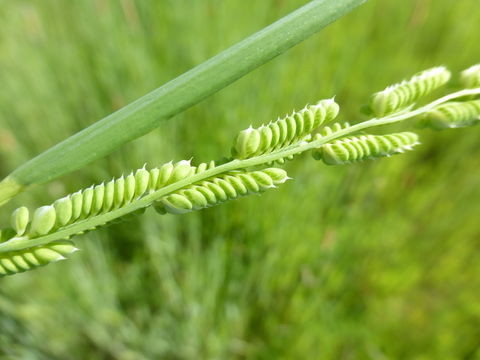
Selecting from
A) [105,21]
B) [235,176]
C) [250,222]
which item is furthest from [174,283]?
[235,176]

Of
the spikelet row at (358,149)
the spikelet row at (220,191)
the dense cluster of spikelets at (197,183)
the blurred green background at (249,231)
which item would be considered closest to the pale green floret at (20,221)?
the dense cluster of spikelets at (197,183)

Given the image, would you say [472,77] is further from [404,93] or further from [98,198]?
[98,198]

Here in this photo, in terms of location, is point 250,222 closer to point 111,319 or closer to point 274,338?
point 274,338

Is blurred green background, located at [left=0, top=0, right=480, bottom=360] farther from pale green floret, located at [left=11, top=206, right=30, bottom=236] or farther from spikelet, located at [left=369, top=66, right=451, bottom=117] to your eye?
pale green floret, located at [left=11, top=206, right=30, bottom=236]

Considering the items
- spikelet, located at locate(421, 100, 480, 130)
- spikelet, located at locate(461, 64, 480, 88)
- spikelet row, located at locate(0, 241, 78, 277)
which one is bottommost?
spikelet row, located at locate(0, 241, 78, 277)

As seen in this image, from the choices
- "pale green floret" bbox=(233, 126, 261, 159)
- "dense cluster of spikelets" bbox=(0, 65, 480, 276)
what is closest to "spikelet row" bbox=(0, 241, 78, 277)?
"dense cluster of spikelets" bbox=(0, 65, 480, 276)

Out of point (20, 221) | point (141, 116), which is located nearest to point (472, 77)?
point (141, 116)

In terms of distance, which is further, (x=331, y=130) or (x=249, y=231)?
(x=249, y=231)
